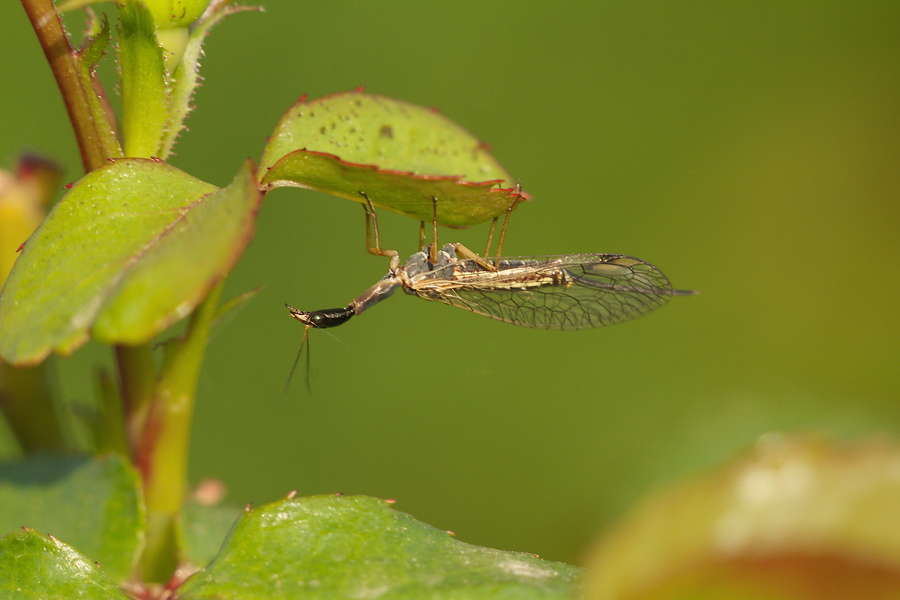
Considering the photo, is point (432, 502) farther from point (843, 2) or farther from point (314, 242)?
point (843, 2)

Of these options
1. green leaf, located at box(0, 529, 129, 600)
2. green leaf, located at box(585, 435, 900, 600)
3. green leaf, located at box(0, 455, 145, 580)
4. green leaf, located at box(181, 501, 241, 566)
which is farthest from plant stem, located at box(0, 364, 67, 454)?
green leaf, located at box(585, 435, 900, 600)

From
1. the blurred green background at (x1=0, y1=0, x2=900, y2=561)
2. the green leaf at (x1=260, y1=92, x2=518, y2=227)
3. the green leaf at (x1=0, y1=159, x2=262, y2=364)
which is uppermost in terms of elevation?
the green leaf at (x1=260, y1=92, x2=518, y2=227)

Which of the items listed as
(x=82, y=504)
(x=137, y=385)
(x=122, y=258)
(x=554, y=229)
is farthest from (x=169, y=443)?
(x=554, y=229)

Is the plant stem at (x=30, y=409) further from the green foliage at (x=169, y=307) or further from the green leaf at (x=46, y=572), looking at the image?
the green leaf at (x=46, y=572)

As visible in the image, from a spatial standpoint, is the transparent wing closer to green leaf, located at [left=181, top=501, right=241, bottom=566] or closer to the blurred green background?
green leaf, located at [left=181, top=501, right=241, bottom=566]

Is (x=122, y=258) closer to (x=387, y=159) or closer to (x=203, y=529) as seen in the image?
(x=387, y=159)

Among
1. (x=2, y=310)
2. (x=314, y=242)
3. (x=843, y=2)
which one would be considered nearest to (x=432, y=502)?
(x=314, y=242)
